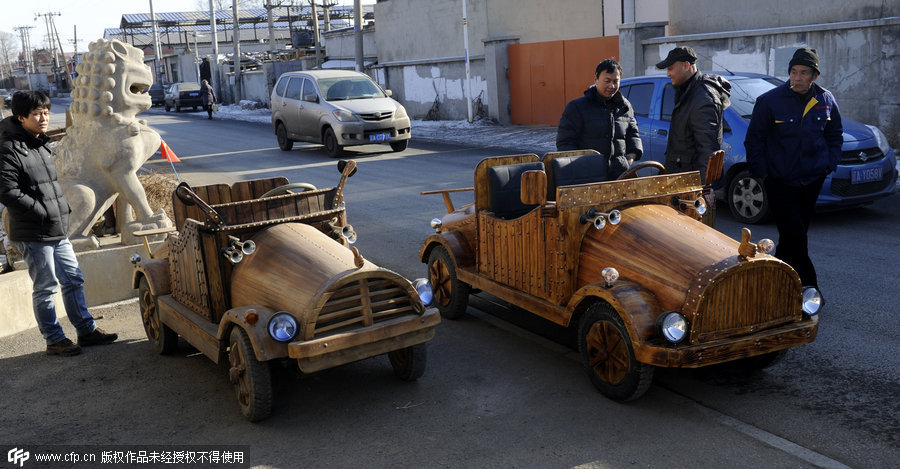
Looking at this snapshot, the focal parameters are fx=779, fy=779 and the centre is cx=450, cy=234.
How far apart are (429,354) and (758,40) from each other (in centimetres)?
1272

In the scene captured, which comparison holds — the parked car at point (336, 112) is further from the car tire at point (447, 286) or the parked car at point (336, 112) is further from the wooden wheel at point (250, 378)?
the wooden wheel at point (250, 378)

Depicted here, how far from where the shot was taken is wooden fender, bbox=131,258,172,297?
5.61 meters

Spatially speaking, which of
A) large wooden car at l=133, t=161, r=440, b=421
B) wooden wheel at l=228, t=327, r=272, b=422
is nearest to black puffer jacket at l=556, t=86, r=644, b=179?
large wooden car at l=133, t=161, r=440, b=421

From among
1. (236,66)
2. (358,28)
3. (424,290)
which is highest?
(358,28)

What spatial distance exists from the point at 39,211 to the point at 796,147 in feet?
17.6

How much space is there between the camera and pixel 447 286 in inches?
250

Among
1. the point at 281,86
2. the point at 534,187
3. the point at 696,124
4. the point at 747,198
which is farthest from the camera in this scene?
the point at 281,86

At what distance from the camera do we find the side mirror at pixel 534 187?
5004mm

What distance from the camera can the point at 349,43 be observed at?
38281mm

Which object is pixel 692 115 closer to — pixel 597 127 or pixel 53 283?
pixel 597 127

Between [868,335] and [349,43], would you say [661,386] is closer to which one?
[868,335]

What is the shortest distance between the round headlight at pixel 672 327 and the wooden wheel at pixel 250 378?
86.0 inches

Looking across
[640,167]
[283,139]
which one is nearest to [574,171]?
[640,167]

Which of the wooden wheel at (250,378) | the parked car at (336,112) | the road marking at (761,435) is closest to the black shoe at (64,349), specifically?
the wooden wheel at (250,378)
